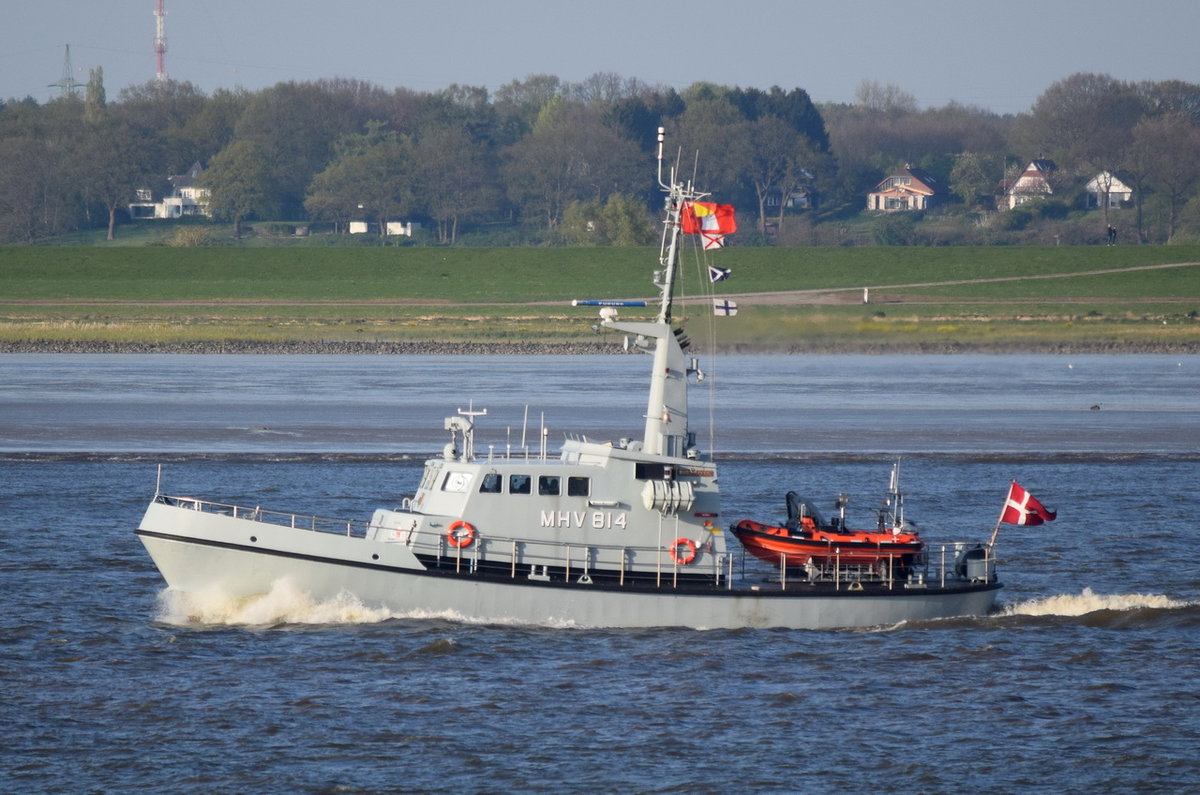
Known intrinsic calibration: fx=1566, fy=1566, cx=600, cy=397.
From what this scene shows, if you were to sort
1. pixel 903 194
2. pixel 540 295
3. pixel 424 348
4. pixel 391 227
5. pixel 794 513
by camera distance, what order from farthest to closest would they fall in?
1. pixel 903 194
2. pixel 391 227
3. pixel 540 295
4. pixel 424 348
5. pixel 794 513

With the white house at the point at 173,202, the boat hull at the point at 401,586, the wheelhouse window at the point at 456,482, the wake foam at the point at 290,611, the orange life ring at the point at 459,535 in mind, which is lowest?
the wake foam at the point at 290,611

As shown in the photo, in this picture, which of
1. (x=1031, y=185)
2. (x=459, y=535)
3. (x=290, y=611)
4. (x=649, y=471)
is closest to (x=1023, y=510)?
(x=649, y=471)

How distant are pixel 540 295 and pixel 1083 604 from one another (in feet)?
243

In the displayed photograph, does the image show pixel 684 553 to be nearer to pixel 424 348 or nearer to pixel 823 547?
pixel 823 547

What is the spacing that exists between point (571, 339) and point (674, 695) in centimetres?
5876

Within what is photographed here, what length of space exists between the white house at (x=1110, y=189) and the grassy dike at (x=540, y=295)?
26.2m

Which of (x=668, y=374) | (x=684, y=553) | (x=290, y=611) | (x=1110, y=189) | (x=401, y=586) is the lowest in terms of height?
(x=290, y=611)

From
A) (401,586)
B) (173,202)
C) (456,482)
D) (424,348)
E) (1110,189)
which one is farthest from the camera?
(173,202)

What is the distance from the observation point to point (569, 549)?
24.6m

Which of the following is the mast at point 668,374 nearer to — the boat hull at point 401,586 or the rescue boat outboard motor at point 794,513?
the rescue boat outboard motor at point 794,513

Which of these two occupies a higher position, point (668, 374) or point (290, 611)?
point (668, 374)

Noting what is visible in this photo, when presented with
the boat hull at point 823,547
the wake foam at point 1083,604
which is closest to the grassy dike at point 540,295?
the wake foam at point 1083,604

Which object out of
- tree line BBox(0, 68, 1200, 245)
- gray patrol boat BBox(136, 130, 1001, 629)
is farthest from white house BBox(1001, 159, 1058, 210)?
gray patrol boat BBox(136, 130, 1001, 629)

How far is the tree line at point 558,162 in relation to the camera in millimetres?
136625
